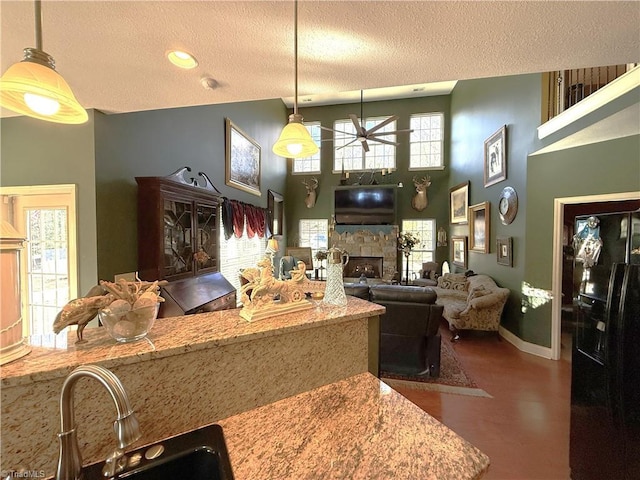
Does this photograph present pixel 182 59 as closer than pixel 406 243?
Yes

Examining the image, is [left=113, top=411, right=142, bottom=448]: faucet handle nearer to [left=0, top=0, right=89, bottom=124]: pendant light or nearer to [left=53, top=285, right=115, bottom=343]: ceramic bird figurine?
[left=53, top=285, right=115, bottom=343]: ceramic bird figurine

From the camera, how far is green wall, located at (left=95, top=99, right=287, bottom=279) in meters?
2.43

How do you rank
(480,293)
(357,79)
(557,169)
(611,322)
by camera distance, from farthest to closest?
1. (480,293)
2. (557,169)
3. (357,79)
4. (611,322)

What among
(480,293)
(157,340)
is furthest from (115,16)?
(480,293)

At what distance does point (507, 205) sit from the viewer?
411 cm

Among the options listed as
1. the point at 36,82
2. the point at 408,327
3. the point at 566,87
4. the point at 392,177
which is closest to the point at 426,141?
the point at 392,177

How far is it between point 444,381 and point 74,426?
3151mm

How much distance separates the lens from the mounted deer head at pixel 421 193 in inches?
277

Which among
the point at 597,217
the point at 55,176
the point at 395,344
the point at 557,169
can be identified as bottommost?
the point at 395,344

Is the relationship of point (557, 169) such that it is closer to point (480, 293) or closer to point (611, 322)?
point (480, 293)

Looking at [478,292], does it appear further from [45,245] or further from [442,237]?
[45,245]

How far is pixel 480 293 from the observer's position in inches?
156

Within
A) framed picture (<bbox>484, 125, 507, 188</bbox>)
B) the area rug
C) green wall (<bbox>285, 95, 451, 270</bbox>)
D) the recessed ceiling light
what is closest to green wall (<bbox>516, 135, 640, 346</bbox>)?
framed picture (<bbox>484, 125, 507, 188</bbox>)

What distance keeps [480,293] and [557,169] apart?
192cm
